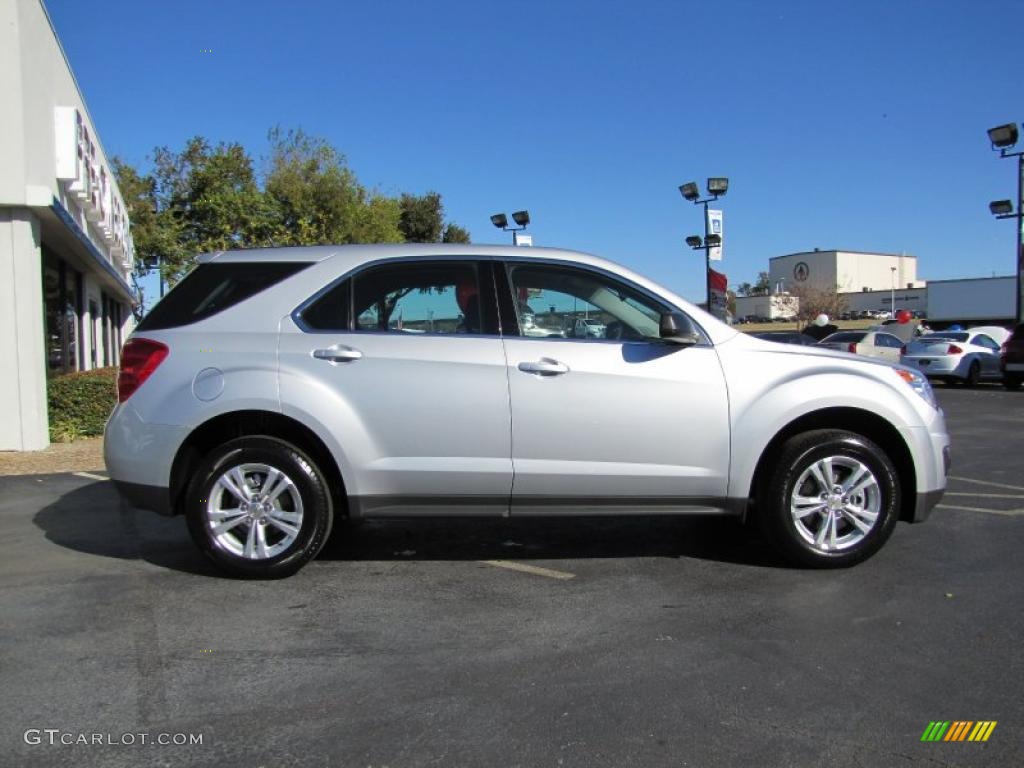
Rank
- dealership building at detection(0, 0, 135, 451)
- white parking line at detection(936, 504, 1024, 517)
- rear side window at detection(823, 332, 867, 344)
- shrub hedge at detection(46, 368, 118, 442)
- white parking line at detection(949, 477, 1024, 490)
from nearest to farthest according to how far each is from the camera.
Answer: white parking line at detection(936, 504, 1024, 517) < white parking line at detection(949, 477, 1024, 490) < dealership building at detection(0, 0, 135, 451) < shrub hedge at detection(46, 368, 118, 442) < rear side window at detection(823, 332, 867, 344)

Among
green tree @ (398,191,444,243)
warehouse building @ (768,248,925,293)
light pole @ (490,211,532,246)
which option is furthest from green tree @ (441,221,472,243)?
warehouse building @ (768,248,925,293)

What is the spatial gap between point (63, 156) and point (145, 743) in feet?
34.4

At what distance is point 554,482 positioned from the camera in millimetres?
4559

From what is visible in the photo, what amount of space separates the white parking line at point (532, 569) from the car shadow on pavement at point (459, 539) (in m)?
0.12

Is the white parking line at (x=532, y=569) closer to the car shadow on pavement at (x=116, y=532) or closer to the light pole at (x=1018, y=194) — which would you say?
the car shadow on pavement at (x=116, y=532)

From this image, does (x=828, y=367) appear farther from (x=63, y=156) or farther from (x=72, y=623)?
(x=63, y=156)

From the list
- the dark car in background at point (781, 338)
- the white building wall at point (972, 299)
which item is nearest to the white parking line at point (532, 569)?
the dark car in background at point (781, 338)

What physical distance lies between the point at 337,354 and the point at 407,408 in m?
0.50

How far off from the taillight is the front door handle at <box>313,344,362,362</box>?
87 centimetres

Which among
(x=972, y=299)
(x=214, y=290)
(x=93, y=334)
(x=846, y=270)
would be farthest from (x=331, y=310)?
(x=846, y=270)

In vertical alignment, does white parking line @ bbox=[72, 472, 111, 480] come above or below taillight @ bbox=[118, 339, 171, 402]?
below

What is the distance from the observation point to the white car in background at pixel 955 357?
20109mm

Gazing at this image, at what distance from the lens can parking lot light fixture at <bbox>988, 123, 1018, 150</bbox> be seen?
22.2 meters

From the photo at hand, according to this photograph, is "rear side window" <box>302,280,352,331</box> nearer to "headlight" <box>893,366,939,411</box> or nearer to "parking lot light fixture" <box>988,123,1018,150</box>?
"headlight" <box>893,366,939,411</box>
